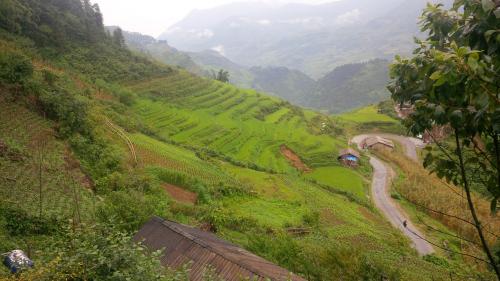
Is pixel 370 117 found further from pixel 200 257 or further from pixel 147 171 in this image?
pixel 200 257

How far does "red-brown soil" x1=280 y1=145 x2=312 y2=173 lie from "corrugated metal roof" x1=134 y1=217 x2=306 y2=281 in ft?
89.0

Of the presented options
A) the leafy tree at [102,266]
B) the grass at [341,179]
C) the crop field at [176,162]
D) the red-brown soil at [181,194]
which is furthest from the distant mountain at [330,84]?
the leafy tree at [102,266]

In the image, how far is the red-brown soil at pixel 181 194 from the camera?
21.6 metres

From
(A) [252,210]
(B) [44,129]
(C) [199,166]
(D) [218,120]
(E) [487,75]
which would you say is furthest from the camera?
(D) [218,120]

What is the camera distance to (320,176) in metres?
36.8

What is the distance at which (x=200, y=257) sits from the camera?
33.1ft

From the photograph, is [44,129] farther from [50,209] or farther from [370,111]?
[370,111]

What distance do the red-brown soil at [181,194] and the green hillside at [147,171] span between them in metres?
0.35

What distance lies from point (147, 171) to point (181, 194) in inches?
101

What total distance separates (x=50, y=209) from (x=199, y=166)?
15.5m

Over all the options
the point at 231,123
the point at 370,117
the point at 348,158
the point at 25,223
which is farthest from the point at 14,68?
the point at 370,117

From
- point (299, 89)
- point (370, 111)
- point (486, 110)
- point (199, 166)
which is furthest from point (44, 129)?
point (299, 89)

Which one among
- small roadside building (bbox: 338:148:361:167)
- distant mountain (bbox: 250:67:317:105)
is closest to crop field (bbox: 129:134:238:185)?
small roadside building (bbox: 338:148:361:167)

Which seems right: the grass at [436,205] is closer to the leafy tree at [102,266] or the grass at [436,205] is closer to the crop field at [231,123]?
the crop field at [231,123]
